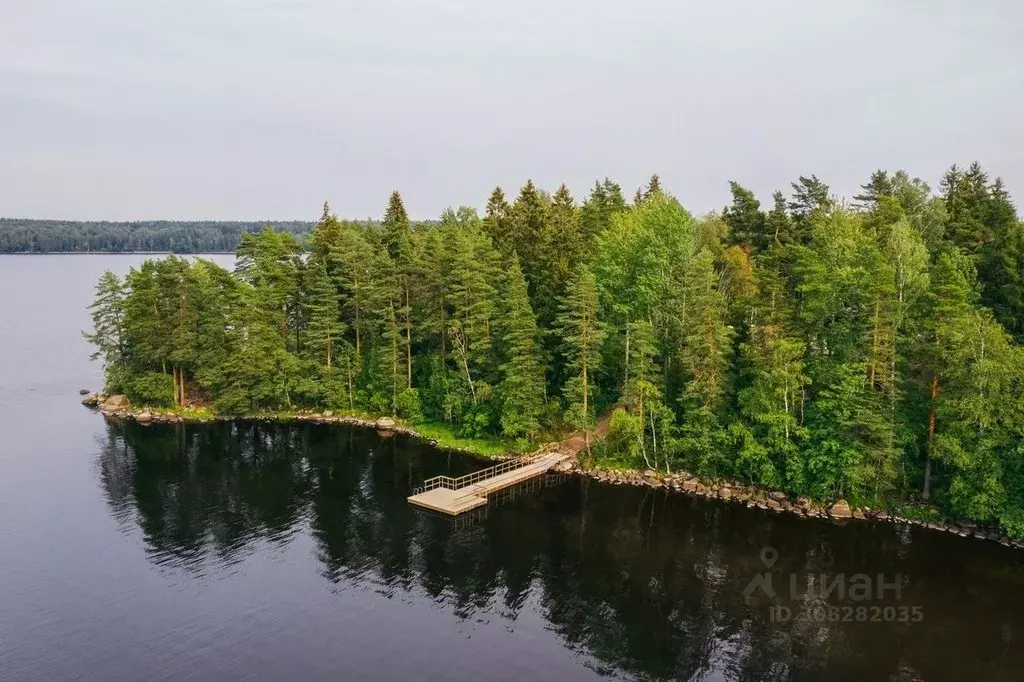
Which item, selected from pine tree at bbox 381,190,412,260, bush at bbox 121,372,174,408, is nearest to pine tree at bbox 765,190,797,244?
pine tree at bbox 381,190,412,260

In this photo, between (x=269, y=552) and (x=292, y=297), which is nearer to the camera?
(x=269, y=552)

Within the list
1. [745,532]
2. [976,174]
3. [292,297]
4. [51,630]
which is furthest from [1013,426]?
[292,297]

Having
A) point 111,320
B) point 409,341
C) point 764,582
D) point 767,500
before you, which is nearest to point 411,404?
point 409,341

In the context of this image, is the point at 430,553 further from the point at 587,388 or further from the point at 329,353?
the point at 329,353

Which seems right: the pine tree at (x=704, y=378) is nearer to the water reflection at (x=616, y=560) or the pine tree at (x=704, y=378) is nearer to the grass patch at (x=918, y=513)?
the water reflection at (x=616, y=560)

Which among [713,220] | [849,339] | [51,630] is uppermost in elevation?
[713,220]

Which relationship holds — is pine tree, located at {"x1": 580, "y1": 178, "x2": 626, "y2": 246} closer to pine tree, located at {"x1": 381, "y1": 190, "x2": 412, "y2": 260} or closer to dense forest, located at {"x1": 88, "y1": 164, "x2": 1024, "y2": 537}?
dense forest, located at {"x1": 88, "y1": 164, "x2": 1024, "y2": 537}

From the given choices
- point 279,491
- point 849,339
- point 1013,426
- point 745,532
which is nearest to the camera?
point 1013,426
